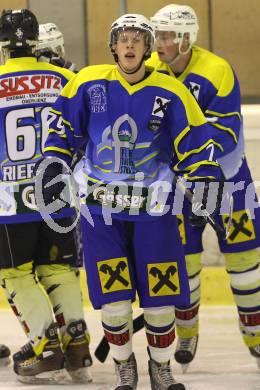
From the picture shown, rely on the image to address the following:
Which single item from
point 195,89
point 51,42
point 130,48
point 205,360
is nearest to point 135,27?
point 130,48

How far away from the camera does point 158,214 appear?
12.7 ft

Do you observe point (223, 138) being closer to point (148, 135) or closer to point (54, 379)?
point (148, 135)

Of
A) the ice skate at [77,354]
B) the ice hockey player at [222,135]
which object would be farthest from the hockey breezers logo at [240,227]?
the ice skate at [77,354]

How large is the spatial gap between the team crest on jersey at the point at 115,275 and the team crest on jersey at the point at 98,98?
0.47 meters

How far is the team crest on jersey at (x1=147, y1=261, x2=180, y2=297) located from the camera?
12.7ft

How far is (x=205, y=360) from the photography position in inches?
191

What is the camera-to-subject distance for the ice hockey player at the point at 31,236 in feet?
13.9

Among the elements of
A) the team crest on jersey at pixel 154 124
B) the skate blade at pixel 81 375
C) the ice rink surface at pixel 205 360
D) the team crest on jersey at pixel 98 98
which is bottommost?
the ice rink surface at pixel 205 360

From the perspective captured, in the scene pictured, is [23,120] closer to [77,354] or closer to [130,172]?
[130,172]

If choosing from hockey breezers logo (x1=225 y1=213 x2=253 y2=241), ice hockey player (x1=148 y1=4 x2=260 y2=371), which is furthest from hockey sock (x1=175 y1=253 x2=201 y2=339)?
hockey breezers logo (x1=225 y1=213 x2=253 y2=241)

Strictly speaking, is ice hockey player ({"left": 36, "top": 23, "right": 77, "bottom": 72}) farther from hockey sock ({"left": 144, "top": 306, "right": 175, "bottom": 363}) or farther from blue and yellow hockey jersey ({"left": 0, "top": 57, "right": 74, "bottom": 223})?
hockey sock ({"left": 144, "top": 306, "right": 175, "bottom": 363})

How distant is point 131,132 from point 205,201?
32cm

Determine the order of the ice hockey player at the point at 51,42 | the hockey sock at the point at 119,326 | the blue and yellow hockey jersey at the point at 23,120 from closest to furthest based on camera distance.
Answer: the hockey sock at the point at 119,326, the blue and yellow hockey jersey at the point at 23,120, the ice hockey player at the point at 51,42

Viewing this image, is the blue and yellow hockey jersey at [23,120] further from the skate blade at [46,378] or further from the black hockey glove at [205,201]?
the black hockey glove at [205,201]
